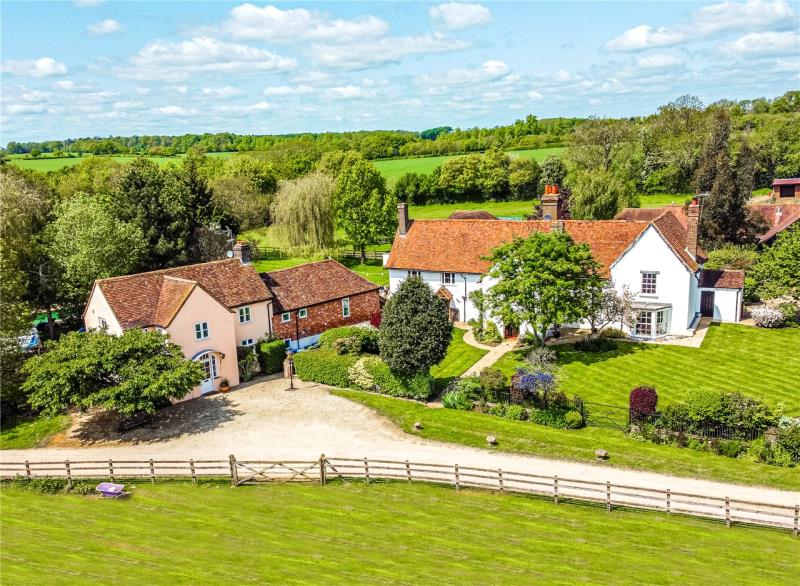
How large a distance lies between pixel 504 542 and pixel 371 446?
415 inches

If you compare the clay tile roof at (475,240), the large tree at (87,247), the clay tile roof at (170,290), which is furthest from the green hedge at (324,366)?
the large tree at (87,247)

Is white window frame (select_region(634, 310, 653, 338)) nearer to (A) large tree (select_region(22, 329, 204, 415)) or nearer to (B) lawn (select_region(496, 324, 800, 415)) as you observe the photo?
(B) lawn (select_region(496, 324, 800, 415))

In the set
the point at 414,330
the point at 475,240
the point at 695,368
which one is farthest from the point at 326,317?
the point at 695,368

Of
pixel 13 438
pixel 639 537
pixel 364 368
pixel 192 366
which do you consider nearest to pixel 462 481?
pixel 639 537

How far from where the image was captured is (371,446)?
30.6 metres

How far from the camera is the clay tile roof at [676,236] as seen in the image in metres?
44.8

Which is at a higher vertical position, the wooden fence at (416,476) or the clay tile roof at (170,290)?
the clay tile roof at (170,290)

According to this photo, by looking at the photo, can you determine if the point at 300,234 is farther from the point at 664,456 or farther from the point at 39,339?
the point at 664,456

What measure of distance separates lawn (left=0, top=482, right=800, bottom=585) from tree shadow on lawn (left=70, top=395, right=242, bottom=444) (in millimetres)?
6454

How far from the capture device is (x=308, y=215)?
78.1 meters

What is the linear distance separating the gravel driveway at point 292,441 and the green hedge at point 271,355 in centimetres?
429

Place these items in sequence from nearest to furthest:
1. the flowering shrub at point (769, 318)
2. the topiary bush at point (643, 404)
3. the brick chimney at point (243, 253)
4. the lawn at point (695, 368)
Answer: the topiary bush at point (643, 404), the lawn at point (695, 368), the flowering shrub at point (769, 318), the brick chimney at point (243, 253)

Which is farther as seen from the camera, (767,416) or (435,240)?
(435,240)

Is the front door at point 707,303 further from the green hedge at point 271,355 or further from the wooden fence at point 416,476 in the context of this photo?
the green hedge at point 271,355
